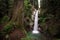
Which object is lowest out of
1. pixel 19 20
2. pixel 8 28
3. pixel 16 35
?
pixel 16 35

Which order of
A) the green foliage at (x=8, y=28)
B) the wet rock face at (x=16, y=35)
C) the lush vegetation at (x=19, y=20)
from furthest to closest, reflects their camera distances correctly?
the lush vegetation at (x=19, y=20) → the green foliage at (x=8, y=28) → the wet rock face at (x=16, y=35)

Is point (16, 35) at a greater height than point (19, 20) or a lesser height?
lesser

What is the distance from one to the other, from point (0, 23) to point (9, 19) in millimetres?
773

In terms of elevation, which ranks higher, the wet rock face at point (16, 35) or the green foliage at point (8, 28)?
the green foliage at point (8, 28)

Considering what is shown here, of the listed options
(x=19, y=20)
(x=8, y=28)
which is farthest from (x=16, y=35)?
(x=19, y=20)

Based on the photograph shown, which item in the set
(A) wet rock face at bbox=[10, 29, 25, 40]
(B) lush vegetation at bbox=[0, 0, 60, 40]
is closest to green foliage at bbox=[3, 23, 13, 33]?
(B) lush vegetation at bbox=[0, 0, 60, 40]

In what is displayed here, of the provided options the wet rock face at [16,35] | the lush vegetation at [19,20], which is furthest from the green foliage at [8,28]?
the wet rock face at [16,35]

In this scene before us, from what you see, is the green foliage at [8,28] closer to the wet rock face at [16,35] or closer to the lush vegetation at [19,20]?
the lush vegetation at [19,20]

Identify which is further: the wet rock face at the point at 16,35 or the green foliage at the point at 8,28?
the green foliage at the point at 8,28

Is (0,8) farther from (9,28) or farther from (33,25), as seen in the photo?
(33,25)

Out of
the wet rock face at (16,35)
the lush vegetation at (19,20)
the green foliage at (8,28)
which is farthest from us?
the lush vegetation at (19,20)

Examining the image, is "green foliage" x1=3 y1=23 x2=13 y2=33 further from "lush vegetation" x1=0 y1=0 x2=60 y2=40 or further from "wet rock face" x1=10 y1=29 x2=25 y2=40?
"wet rock face" x1=10 y1=29 x2=25 y2=40

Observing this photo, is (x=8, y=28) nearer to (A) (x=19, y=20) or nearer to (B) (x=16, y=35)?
(B) (x=16, y=35)

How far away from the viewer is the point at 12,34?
9.94 m
